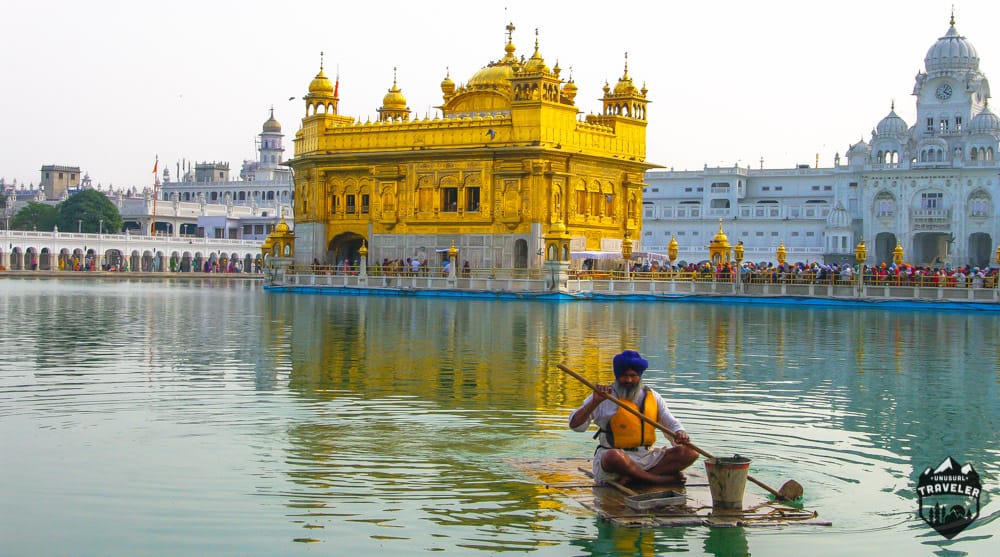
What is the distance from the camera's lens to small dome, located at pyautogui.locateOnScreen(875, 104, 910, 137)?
89.0m

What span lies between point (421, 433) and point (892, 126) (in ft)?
271

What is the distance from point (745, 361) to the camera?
66.9 ft

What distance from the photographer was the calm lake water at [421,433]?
27.8 feet

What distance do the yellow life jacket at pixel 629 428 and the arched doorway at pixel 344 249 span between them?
153ft

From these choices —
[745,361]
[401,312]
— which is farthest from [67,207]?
[745,361]

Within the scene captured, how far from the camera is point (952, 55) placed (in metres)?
89.6

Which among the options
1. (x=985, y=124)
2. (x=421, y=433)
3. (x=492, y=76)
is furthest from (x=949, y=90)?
(x=421, y=433)

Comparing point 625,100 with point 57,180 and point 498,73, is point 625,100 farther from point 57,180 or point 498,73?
point 57,180

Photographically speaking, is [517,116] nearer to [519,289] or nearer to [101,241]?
[519,289]

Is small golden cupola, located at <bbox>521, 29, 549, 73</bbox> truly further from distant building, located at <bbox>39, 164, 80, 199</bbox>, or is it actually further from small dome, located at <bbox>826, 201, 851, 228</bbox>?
distant building, located at <bbox>39, 164, 80, 199</bbox>

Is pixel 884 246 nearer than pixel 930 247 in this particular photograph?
Yes

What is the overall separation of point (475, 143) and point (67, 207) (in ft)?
202

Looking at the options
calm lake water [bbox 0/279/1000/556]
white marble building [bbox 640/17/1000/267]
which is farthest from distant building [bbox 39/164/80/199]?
calm lake water [bbox 0/279/1000/556]

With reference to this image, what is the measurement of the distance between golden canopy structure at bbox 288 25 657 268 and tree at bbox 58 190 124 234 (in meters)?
49.0
